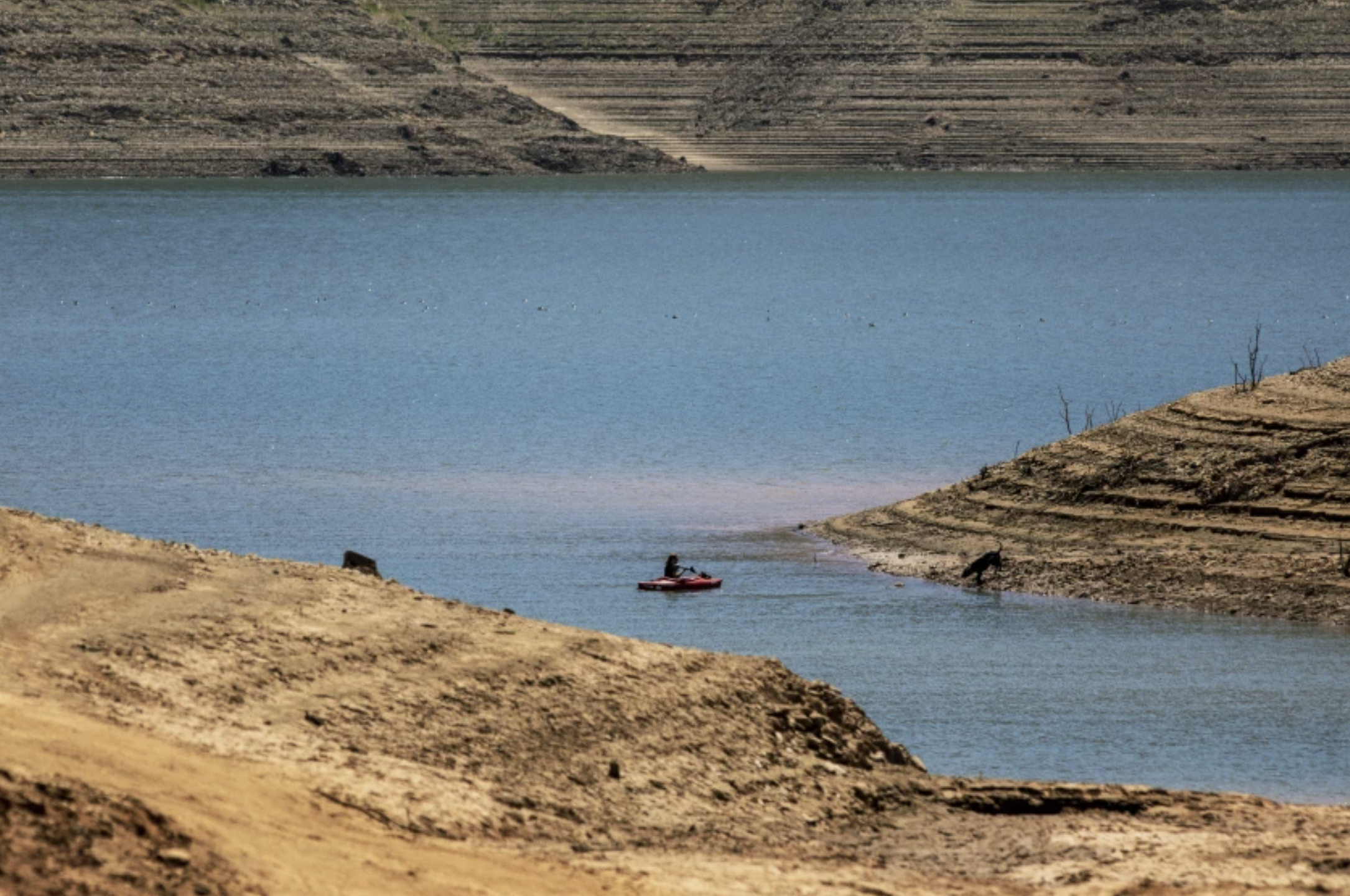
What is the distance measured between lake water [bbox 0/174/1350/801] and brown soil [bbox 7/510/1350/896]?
294 cm

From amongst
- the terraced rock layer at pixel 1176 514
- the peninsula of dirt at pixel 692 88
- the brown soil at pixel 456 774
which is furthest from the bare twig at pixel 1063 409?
the peninsula of dirt at pixel 692 88

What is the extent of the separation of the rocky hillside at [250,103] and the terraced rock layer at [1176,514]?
109 meters

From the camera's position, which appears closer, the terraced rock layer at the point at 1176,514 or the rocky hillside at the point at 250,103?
the terraced rock layer at the point at 1176,514

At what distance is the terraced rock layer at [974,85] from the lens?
5615 inches

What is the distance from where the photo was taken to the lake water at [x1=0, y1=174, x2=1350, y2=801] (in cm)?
2169

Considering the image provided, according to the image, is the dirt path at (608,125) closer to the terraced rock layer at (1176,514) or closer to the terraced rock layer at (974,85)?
the terraced rock layer at (974,85)

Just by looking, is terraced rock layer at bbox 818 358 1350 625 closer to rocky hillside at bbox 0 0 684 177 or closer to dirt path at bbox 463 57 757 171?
rocky hillside at bbox 0 0 684 177

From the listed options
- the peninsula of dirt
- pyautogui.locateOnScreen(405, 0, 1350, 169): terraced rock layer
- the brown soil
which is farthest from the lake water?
pyautogui.locateOnScreen(405, 0, 1350, 169): terraced rock layer

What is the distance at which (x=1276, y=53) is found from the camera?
145 meters

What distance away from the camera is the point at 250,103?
134375 millimetres

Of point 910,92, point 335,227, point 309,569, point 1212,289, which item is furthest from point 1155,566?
point 910,92

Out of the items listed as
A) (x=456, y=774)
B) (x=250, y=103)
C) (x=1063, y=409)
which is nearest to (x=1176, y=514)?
(x=456, y=774)

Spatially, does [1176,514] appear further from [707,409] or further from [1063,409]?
[707,409]

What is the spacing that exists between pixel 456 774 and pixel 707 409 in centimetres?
3328
